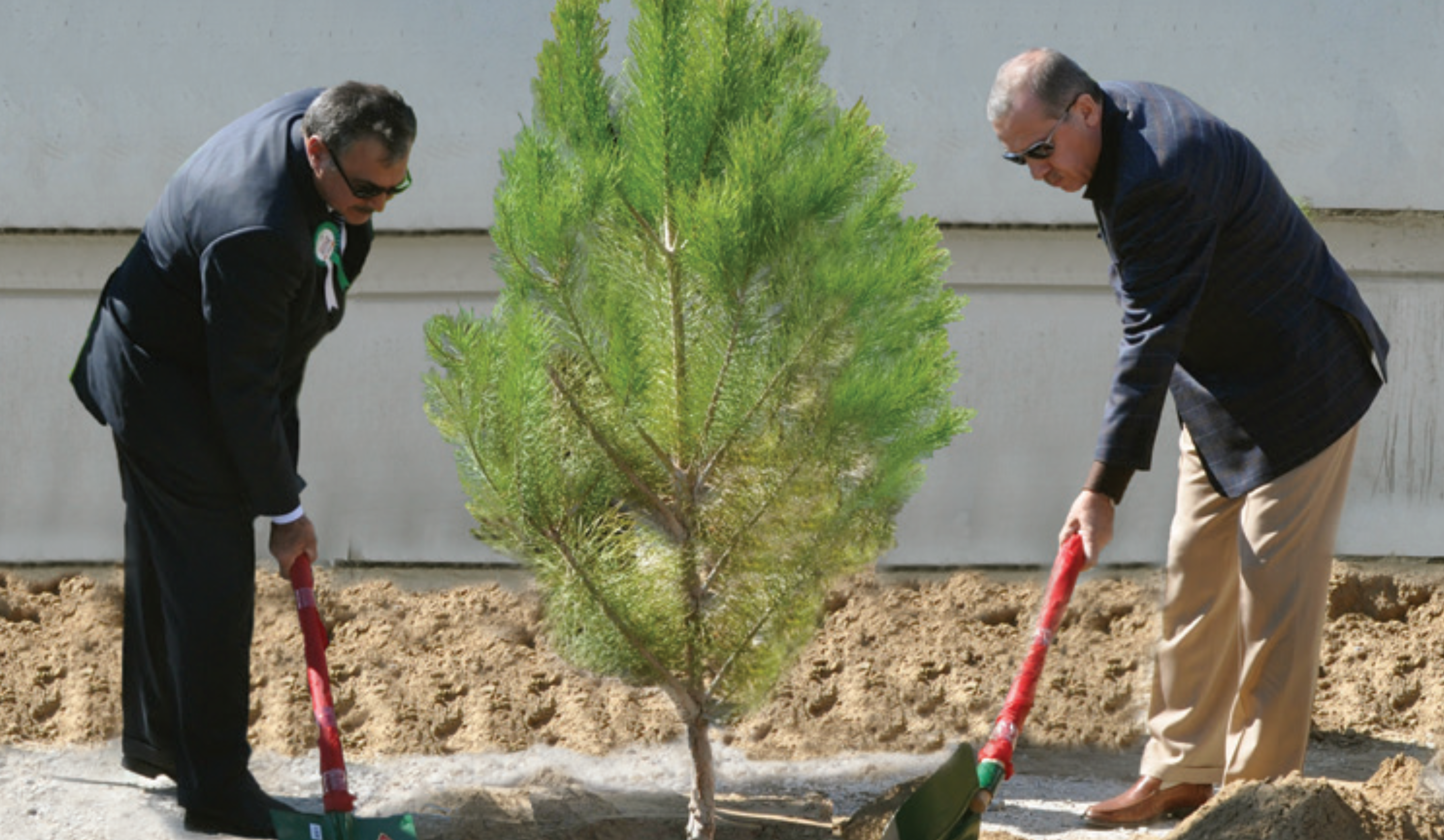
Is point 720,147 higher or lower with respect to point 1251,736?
higher

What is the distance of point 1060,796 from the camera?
4.29 meters

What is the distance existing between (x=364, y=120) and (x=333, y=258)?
405mm

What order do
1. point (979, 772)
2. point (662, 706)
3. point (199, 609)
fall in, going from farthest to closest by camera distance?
point (662, 706) < point (199, 609) < point (979, 772)

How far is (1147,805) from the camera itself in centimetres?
401

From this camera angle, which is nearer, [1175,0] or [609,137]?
[609,137]

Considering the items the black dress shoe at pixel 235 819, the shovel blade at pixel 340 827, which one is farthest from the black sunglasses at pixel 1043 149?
the black dress shoe at pixel 235 819

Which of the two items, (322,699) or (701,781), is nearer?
(322,699)

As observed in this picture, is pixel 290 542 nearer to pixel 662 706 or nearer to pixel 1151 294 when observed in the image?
pixel 662 706

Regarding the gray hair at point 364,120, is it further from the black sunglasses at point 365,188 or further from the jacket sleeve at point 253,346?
the jacket sleeve at point 253,346

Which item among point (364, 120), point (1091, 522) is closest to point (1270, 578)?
point (1091, 522)

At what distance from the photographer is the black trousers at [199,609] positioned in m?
3.82

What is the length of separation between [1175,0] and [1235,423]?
2.05 m

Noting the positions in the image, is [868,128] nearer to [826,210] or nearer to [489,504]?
[826,210]

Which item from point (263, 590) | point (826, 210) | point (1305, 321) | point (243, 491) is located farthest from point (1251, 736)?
point (263, 590)
